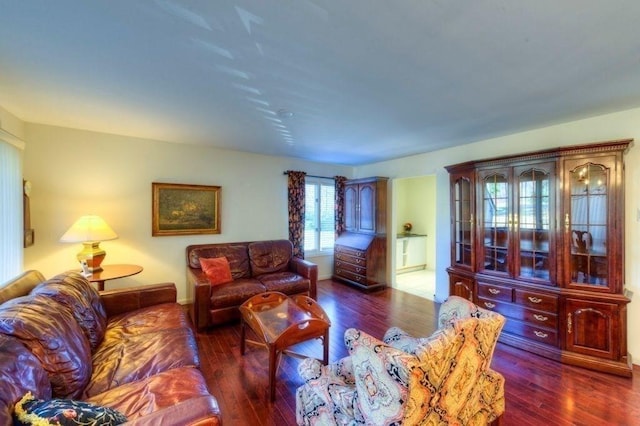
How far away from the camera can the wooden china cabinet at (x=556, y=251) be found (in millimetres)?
2375

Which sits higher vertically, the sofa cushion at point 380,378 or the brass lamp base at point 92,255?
the brass lamp base at point 92,255

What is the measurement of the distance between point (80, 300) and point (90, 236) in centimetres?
116

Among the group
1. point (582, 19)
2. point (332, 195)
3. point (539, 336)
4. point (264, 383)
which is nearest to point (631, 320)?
point (539, 336)

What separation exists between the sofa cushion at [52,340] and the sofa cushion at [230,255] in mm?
2125

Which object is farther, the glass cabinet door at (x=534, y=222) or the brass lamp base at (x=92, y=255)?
the brass lamp base at (x=92, y=255)

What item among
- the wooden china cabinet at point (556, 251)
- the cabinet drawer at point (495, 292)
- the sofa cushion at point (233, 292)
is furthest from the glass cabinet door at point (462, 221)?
the sofa cushion at point (233, 292)

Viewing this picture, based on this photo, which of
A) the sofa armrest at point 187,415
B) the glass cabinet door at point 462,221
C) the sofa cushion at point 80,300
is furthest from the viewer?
the glass cabinet door at point 462,221

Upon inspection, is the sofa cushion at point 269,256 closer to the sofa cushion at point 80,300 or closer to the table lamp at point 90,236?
the table lamp at point 90,236

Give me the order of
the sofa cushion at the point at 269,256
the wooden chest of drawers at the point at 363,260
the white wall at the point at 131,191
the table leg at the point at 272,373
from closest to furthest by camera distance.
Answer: the table leg at the point at 272,373 < the white wall at the point at 131,191 < the sofa cushion at the point at 269,256 < the wooden chest of drawers at the point at 363,260

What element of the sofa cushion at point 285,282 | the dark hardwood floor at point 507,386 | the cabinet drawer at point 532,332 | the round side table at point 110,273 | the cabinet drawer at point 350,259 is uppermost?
the round side table at point 110,273

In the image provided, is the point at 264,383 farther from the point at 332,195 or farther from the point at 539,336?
the point at 332,195

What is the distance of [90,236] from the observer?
2848 mm

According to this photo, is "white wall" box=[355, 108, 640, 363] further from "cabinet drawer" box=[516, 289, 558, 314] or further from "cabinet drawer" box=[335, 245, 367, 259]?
"cabinet drawer" box=[335, 245, 367, 259]

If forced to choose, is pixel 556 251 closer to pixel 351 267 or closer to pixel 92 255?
pixel 351 267
